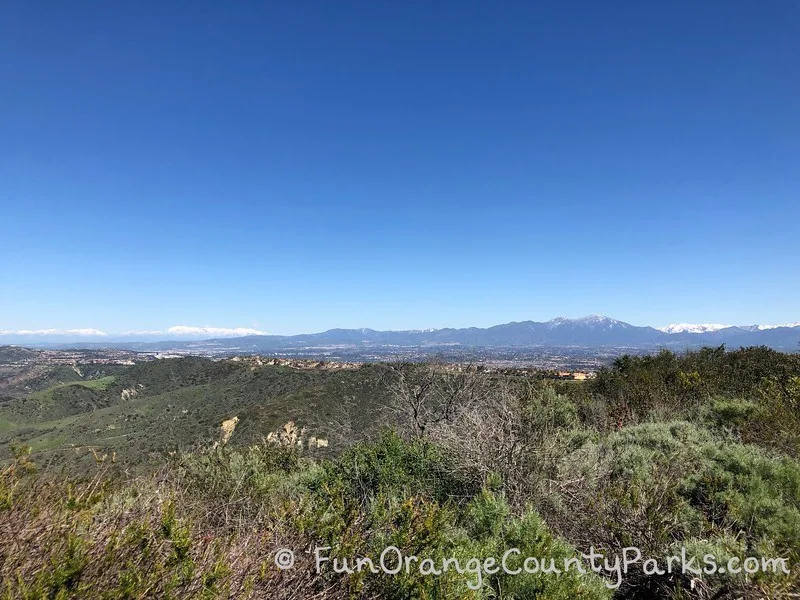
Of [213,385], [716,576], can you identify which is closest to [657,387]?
[716,576]

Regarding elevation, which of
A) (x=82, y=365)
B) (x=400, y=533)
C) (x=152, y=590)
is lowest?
(x=82, y=365)

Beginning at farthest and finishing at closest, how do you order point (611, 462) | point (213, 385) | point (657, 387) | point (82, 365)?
point (82, 365), point (213, 385), point (657, 387), point (611, 462)

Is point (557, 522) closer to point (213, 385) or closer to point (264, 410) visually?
point (264, 410)

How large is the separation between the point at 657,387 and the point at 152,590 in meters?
26.7

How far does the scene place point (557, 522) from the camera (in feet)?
26.5

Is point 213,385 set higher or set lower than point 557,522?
lower

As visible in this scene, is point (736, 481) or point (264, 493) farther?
point (264, 493)

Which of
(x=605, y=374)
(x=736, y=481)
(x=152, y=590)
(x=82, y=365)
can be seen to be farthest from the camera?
(x=82, y=365)

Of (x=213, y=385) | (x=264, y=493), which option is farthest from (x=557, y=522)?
(x=213, y=385)

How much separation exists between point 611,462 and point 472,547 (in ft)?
23.4

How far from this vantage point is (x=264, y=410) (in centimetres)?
4553

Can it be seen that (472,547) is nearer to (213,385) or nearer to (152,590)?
(152,590)

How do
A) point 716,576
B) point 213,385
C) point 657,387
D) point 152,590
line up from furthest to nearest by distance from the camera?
point 213,385 → point 657,387 → point 716,576 → point 152,590

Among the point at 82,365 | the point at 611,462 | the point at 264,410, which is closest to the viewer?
the point at 611,462
